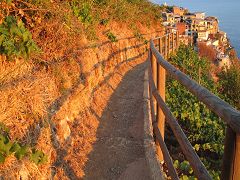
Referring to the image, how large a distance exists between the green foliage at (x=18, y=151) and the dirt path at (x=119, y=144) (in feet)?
3.42

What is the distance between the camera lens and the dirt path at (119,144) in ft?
15.5

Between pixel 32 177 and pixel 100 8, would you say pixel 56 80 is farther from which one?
pixel 100 8

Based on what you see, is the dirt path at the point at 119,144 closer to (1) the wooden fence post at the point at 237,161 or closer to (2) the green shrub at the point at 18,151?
(2) the green shrub at the point at 18,151

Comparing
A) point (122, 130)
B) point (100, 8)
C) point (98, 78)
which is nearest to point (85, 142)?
point (122, 130)

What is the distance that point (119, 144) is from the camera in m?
5.52

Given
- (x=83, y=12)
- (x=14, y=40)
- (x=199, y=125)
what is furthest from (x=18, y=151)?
(x=199, y=125)

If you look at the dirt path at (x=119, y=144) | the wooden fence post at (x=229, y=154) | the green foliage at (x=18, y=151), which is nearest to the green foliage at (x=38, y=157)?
the green foliage at (x=18, y=151)

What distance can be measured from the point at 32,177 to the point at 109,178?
1270mm

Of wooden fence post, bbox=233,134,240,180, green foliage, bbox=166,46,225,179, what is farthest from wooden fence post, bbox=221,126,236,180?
green foliage, bbox=166,46,225,179

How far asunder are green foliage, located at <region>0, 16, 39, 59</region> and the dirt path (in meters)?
1.70

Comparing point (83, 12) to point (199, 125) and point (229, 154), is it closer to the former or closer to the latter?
point (199, 125)

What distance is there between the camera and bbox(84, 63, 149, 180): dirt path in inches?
186

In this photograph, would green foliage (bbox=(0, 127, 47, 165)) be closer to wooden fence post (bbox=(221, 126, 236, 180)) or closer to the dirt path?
the dirt path

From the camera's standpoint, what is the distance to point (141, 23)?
63.7ft
